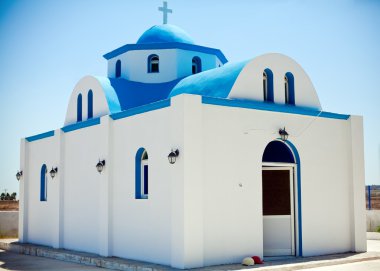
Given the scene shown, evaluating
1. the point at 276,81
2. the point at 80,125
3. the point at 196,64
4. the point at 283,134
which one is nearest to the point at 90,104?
the point at 80,125

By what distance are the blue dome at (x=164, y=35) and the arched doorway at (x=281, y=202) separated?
6.18m

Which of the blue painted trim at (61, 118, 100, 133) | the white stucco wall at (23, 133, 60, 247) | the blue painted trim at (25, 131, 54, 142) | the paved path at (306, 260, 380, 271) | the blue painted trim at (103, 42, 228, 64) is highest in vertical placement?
the blue painted trim at (103, 42, 228, 64)

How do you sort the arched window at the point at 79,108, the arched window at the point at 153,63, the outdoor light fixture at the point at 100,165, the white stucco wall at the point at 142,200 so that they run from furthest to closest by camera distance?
the arched window at the point at 153,63, the arched window at the point at 79,108, the outdoor light fixture at the point at 100,165, the white stucco wall at the point at 142,200

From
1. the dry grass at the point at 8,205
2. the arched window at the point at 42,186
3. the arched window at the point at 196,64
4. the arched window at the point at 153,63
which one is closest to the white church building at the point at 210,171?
the arched window at the point at 153,63

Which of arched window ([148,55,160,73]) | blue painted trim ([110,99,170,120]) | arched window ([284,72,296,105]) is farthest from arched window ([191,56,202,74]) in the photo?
blue painted trim ([110,99,170,120])

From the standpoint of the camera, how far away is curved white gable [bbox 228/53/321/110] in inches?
487

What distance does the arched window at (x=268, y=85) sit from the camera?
42.5 feet

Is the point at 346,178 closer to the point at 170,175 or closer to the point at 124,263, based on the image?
the point at 170,175

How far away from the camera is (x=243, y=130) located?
11.7m

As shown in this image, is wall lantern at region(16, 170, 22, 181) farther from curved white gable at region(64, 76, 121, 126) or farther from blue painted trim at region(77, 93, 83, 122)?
blue painted trim at region(77, 93, 83, 122)

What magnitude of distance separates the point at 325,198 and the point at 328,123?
196cm

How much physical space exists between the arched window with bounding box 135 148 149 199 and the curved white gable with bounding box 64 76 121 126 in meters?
2.51

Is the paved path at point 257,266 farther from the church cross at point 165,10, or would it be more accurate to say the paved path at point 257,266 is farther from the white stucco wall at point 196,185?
the church cross at point 165,10

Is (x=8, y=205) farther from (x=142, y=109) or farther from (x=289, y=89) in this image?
(x=289, y=89)
